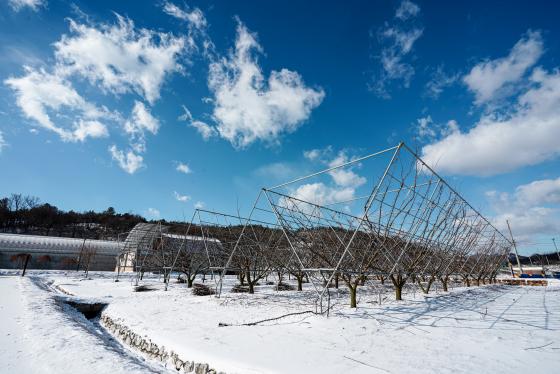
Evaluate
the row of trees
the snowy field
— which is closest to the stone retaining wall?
the snowy field

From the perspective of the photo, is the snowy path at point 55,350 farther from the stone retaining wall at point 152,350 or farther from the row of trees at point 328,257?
the row of trees at point 328,257

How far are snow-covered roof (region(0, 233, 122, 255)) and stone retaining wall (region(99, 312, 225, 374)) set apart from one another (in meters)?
32.2

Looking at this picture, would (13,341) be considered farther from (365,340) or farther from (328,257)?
(328,257)

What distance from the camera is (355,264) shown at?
984 cm

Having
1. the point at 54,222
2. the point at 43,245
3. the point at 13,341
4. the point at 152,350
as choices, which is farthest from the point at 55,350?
the point at 54,222

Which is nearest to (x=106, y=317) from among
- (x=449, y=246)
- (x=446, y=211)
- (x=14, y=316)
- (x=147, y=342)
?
(x=14, y=316)

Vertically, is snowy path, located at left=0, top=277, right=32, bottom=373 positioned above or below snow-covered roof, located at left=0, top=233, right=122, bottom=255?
below

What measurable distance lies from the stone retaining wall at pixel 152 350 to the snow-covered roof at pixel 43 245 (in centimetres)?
3219

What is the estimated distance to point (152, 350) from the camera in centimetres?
554

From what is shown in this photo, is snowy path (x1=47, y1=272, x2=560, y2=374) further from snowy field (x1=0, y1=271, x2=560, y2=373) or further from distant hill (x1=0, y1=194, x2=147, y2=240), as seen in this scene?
distant hill (x1=0, y1=194, x2=147, y2=240)

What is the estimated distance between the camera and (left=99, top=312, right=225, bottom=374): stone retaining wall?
4.36 meters

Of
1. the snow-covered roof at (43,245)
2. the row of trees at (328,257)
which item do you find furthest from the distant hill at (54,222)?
the row of trees at (328,257)

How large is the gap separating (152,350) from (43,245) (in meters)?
43.4

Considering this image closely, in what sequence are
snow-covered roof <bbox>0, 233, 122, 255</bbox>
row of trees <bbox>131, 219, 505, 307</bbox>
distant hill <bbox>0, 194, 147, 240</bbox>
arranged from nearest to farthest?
row of trees <bbox>131, 219, 505, 307</bbox> → snow-covered roof <bbox>0, 233, 122, 255</bbox> → distant hill <bbox>0, 194, 147, 240</bbox>
